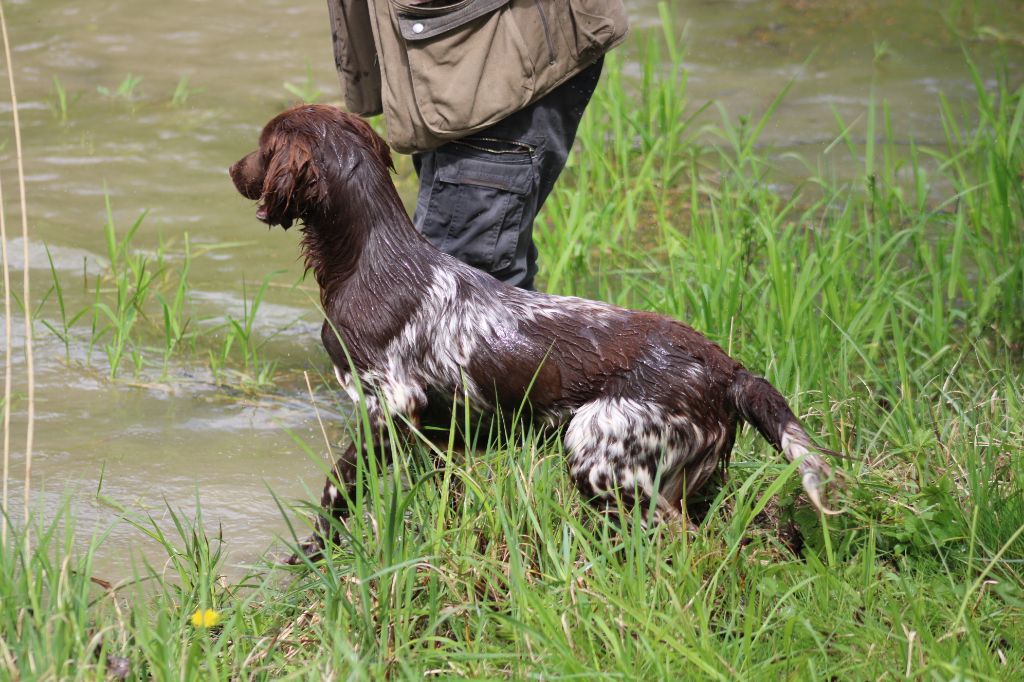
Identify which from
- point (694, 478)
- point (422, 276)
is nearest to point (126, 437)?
point (422, 276)

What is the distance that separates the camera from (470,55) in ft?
12.7

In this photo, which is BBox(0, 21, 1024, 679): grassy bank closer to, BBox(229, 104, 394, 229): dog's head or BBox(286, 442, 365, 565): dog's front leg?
BBox(286, 442, 365, 565): dog's front leg

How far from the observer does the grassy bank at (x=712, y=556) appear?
9.39ft

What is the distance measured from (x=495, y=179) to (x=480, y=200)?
3.3 inches

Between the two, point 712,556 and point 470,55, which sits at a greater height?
point 470,55

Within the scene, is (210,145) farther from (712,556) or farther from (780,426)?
(712,556)

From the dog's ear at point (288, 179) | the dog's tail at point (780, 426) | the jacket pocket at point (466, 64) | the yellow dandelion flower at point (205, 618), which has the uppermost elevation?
the jacket pocket at point (466, 64)

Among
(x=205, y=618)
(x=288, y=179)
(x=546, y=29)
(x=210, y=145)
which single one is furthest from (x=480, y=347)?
(x=210, y=145)

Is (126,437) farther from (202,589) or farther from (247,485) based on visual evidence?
(202,589)

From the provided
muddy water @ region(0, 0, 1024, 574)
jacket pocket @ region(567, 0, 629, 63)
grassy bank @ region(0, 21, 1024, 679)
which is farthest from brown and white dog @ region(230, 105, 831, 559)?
jacket pocket @ region(567, 0, 629, 63)

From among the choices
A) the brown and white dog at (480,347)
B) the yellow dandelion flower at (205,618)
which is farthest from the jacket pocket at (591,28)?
the yellow dandelion flower at (205,618)

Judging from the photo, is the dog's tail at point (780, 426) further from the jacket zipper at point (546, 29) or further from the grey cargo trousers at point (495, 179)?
the jacket zipper at point (546, 29)

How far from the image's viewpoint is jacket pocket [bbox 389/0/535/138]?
3826mm

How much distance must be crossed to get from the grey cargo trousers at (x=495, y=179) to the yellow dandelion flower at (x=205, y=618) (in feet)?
5.13
